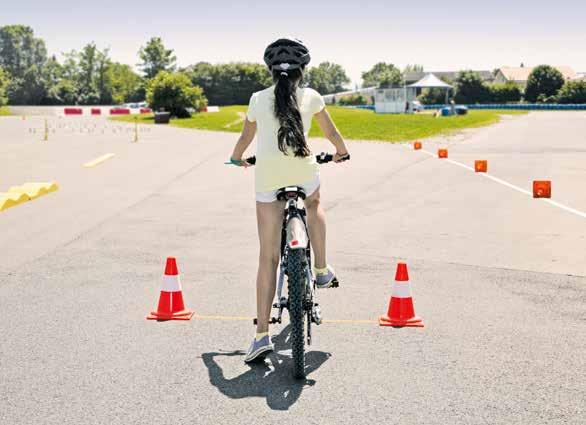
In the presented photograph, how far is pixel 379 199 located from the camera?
1363 centimetres

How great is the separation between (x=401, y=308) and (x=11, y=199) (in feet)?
30.0

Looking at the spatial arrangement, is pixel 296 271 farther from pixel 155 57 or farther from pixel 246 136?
pixel 155 57

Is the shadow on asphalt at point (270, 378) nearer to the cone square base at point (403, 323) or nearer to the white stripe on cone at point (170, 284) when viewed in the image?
the cone square base at point (403, 323)

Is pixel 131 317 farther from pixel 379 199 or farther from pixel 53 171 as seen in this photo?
pixel 53 171

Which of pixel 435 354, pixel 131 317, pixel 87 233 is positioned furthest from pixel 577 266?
pixel 87 233

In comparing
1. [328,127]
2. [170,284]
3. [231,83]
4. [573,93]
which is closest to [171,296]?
[170,284]

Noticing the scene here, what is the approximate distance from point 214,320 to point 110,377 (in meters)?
1.42

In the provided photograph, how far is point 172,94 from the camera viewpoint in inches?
2734

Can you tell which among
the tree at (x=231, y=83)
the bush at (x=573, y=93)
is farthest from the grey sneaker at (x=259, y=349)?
the tree at (x=231, y=83)

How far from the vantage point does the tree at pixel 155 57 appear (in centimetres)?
14112

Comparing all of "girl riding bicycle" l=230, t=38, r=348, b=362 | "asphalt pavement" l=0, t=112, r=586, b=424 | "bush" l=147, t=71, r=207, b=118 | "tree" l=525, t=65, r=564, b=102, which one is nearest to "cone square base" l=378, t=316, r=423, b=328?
"asphalt pavement" l=0, t=112, r=586, b=424

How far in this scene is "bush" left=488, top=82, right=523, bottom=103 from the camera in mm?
119438

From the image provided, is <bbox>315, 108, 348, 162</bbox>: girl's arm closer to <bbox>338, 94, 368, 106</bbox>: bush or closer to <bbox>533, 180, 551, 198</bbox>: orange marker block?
Result: <bbox>533, 180, 551, 198</bbox>: orange marker block

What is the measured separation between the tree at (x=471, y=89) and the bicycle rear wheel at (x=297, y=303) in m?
122
